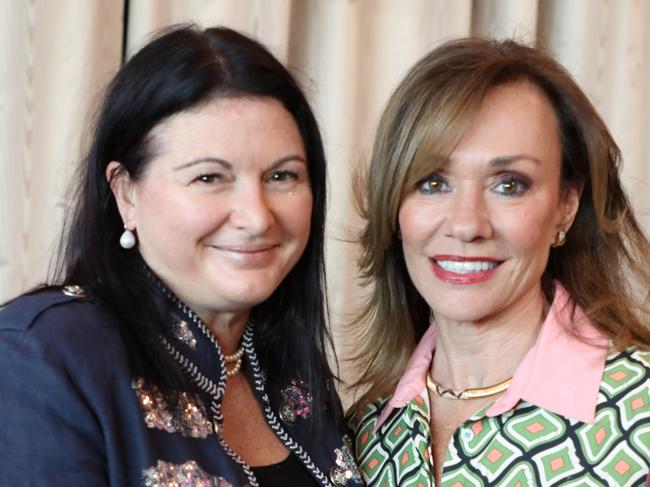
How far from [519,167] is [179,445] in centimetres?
77

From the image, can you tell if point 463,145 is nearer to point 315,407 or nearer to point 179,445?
point 315,407

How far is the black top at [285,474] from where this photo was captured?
1785 millimetres

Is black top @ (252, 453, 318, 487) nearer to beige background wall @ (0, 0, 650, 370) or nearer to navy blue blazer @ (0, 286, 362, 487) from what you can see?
navy blue blazer @ (0, 286, 362, 487)

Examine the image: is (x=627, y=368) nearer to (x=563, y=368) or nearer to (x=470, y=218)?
(x=563, y=368)

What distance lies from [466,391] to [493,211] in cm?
34

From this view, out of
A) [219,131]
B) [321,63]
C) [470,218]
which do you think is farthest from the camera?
[321,63]

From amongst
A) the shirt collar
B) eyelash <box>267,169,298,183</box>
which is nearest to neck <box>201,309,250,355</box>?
eyelash <box>267,169,298,183</box>

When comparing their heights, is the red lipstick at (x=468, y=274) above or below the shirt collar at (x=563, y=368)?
above

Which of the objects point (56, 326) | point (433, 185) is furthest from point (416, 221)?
point (56, 326)

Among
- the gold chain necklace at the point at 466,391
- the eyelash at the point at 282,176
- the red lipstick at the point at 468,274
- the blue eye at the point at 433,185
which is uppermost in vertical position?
the eyelash at the point at 282,176

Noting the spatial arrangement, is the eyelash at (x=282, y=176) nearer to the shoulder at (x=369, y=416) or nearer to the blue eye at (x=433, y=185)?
the blue eye at (x=433, y=185)

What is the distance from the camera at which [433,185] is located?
198 cm

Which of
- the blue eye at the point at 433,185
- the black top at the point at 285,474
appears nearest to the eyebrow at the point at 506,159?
the blue eye at the point at 433,185

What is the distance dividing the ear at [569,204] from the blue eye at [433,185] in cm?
23
